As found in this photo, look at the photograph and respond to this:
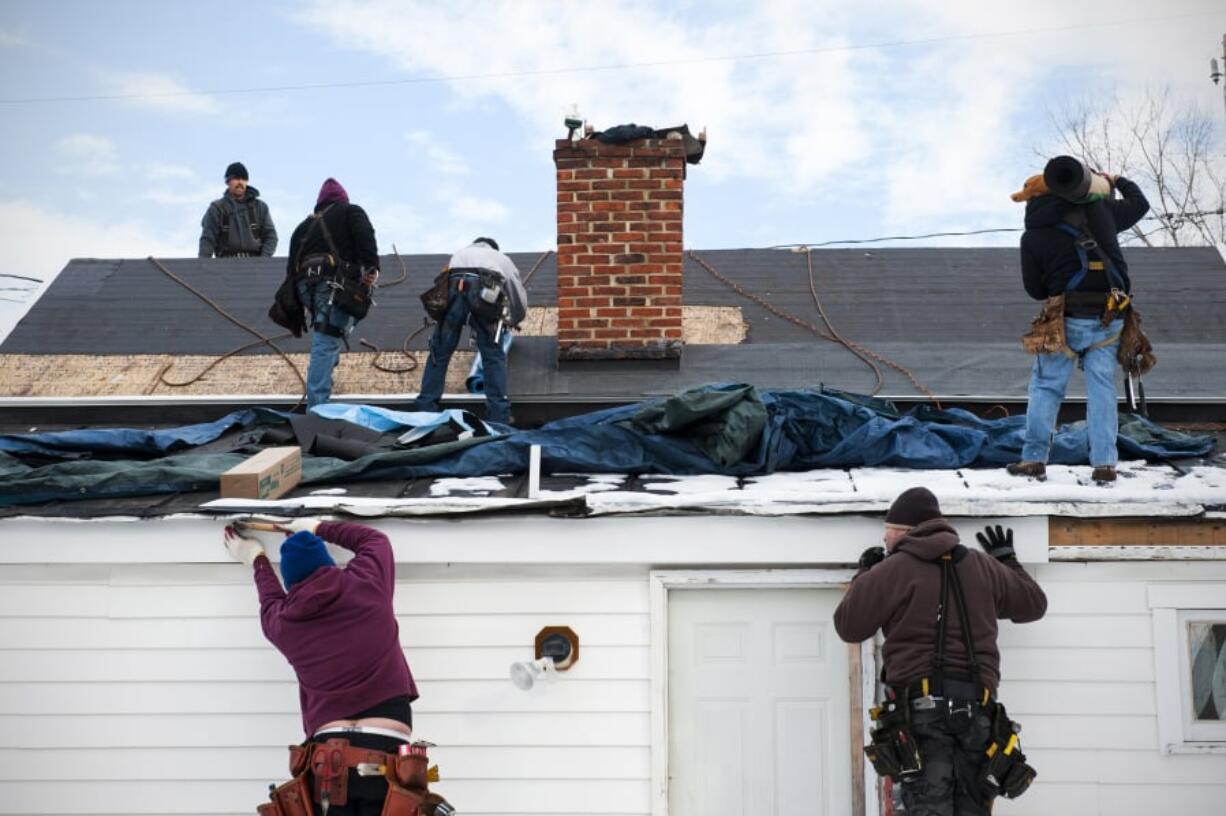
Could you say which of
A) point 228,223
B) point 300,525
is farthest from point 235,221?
point 300,525

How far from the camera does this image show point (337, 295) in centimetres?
783

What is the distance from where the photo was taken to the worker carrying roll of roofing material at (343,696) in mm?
4684

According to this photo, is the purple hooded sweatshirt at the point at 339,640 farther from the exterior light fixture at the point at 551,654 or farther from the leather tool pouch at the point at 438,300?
the leather tool pouch at the point at 438,300

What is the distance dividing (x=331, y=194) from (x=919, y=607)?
4956 millimetres

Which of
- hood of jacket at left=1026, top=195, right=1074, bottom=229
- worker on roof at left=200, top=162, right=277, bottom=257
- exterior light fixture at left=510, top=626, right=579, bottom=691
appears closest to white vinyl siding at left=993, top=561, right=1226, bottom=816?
hood of jacket at left=1026, top=195, right=1074, bottom=229

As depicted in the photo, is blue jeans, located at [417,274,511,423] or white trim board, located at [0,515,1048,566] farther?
blue jeans, located at [417,274,511,423]

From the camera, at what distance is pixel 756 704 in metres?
5.71

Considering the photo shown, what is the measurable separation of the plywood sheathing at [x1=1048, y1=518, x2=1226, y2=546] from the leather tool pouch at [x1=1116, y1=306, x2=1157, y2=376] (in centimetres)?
97

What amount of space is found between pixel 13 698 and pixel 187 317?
4.03m

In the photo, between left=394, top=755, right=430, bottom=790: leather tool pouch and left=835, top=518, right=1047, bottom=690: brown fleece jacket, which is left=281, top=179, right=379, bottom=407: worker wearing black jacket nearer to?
left=394, top=755, right=430, bottom=790: leather tool pouch

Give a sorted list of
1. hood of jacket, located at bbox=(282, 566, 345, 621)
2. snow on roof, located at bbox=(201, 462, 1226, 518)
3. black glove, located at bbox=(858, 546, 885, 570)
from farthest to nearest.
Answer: snow on roof, located at bbox=(201, 462, 1226, 518), black glove, located at bbox=(858, 546, 885, 570), hood of jacket, located at bbox=(282, 566, 345, 621)

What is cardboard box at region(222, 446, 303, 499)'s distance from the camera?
5.56m

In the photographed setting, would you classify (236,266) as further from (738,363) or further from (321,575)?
(321,575)

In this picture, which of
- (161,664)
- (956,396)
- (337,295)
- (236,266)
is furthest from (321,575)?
(236,266)
